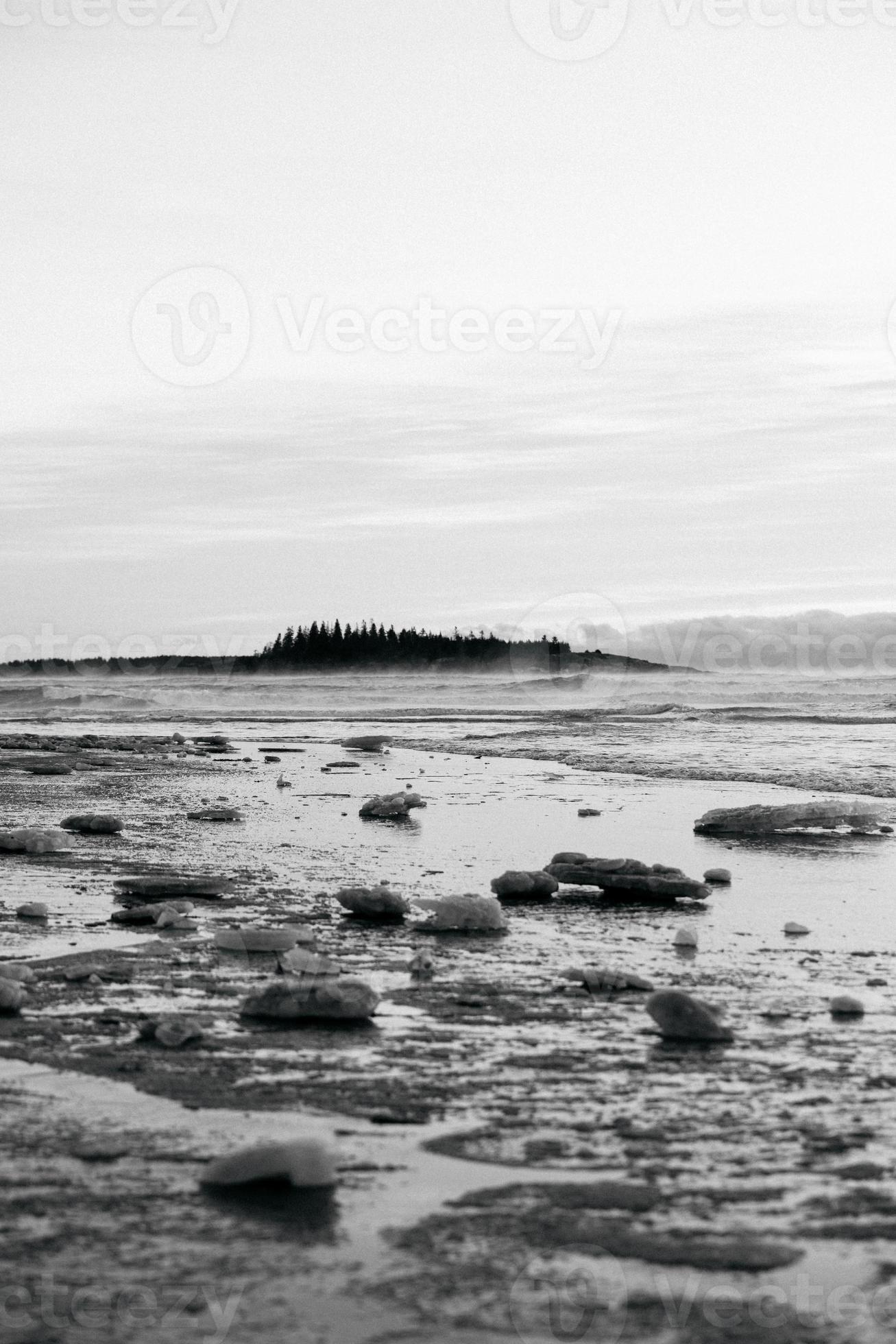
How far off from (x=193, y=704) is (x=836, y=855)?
49.4 meters

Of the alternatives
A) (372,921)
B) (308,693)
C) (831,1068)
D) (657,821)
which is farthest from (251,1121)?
(308,693)

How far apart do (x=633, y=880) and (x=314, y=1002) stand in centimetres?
362

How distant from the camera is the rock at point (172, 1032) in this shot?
15.4 ft

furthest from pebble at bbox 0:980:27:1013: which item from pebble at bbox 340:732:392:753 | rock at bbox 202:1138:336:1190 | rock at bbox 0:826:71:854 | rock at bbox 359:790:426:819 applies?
pebble at bbox 340:732:392:753

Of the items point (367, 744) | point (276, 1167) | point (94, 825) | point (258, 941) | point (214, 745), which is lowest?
point (214, 745)

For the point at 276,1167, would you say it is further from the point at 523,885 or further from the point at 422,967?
the point at 523,885

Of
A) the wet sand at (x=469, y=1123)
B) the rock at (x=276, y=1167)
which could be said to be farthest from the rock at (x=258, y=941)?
the rock at (x=276, y=1167)

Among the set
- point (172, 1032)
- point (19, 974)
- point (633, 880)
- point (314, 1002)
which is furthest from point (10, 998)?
point (633, 880)

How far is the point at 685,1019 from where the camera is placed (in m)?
4.81

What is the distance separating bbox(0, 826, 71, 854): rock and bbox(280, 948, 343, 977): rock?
198 inches

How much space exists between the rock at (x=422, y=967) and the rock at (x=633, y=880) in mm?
2482

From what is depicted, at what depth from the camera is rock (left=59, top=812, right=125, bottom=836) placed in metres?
11.6

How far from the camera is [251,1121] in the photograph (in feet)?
12.7

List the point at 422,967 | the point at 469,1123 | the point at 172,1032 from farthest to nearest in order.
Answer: the point at 422,967
the point at 172,1032
the point at 469,1123
